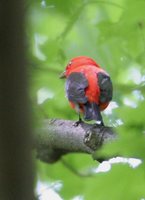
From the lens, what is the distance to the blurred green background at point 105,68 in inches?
53.2

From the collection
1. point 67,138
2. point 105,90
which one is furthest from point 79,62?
point 67,138

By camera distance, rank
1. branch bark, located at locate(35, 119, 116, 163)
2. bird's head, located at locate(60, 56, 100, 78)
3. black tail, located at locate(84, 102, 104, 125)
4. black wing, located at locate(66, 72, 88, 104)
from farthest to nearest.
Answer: bird's head, located at locate(60, 56, 100, 78) → black wing, located at locate(66, 72, 88, 104) → black tail, located at locate(84, 102, 104, 125) → branch bark, located at locate(35, 119, 116, 163)

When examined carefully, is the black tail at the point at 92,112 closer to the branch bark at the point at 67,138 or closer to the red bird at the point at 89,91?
the red bird at the point at 89,91

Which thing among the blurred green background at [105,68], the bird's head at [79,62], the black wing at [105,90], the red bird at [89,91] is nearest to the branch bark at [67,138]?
the blurred green background at [105,68]

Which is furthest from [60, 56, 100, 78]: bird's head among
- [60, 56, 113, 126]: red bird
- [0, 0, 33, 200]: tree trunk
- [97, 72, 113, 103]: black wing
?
[0, 0, 33, 200]: tree trunk

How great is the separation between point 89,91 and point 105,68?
29.4 inches

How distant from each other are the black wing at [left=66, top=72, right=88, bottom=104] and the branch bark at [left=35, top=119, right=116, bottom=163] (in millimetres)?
819

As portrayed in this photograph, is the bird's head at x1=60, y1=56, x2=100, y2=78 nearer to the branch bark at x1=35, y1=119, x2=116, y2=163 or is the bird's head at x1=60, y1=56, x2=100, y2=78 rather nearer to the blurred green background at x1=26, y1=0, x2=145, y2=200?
the blurred green background at x1=26, y1=0, x2=145, y2=200

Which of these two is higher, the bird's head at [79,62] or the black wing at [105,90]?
the bird's head at [79,62]

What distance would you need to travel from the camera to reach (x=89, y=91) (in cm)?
275

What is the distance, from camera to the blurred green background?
4.44 ft

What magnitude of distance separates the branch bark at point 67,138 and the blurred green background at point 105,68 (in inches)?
2.5

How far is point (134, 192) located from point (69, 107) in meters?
1.65

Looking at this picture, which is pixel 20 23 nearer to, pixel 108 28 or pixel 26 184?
pixel 26 184
